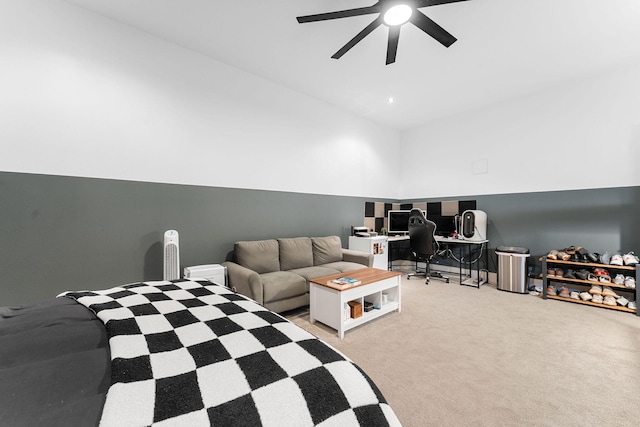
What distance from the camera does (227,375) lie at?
2.47ft

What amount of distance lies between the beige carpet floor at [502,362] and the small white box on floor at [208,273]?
94 cm

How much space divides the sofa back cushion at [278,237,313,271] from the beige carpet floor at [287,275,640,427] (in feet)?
2.32

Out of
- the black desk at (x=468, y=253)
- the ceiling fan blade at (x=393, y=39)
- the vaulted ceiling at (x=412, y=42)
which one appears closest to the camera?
the ceiling fan blade at (x=393, y=39)

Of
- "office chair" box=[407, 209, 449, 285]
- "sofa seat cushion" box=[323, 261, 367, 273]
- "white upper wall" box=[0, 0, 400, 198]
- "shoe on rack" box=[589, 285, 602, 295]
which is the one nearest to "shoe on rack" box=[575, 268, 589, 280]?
"shoe on rack" box=[589, 285, 602, 295]

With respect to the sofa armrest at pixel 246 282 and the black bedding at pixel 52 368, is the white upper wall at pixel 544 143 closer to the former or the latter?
the sofa armrest at pixel 246 282

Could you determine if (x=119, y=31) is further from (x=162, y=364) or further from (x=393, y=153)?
(x=393, y=153)

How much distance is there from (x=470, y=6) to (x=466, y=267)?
166 inches

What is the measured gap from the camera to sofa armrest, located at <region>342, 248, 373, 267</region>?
12.8 feet

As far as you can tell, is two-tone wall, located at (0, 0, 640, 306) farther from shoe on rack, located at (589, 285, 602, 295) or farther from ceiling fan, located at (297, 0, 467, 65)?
ceiling fan, located at (297, 0, 467, 65)

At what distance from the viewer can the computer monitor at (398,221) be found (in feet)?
17.6

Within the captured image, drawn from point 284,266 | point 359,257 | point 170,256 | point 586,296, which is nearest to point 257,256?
point 284,266

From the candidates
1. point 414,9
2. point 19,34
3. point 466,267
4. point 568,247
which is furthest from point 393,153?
point 19,34

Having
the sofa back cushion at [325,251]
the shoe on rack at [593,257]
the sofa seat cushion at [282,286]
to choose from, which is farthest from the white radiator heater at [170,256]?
the shoe on rack at [593,257]

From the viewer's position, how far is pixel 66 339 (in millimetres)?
958
